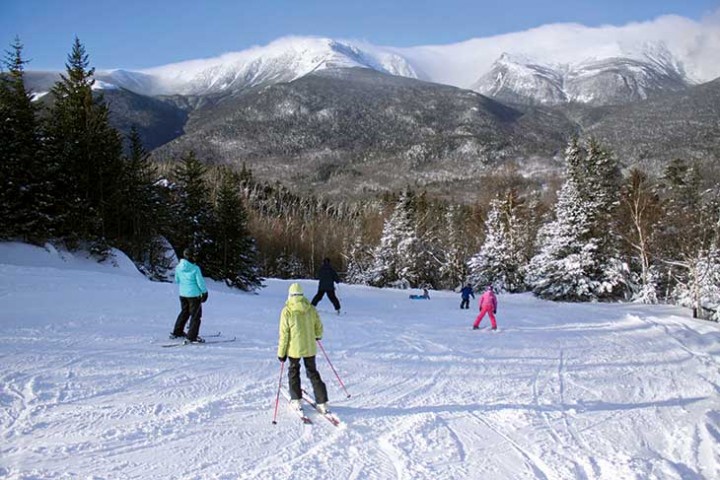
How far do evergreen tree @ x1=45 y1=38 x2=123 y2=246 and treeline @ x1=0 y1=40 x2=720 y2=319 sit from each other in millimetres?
54

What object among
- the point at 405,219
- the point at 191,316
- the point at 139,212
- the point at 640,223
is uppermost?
the point at 405,219

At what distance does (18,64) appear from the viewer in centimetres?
2191

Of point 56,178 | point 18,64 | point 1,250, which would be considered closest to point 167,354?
point 1,250

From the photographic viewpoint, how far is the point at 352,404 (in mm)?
6559

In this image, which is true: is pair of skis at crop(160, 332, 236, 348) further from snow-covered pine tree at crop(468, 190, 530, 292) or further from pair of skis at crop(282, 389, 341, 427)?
snow-covered pine tree at crop(468, 190, 530, 292)

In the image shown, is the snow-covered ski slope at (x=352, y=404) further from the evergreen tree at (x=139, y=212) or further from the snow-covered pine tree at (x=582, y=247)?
the snow-covered pine tree at (x=582, y=247)

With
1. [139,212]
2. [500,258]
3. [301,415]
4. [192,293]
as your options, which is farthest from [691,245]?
[139,212]

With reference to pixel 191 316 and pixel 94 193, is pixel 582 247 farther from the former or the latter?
pixel 94 193

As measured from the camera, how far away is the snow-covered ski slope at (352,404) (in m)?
4.86

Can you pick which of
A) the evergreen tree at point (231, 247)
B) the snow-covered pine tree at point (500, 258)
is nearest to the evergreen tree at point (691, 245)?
the snow-covered pine tree at point (500, 258)

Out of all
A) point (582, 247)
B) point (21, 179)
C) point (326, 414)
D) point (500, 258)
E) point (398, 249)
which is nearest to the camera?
point (326, 414)

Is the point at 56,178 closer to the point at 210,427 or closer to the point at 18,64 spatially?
the point at 18,64

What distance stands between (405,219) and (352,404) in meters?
37.2

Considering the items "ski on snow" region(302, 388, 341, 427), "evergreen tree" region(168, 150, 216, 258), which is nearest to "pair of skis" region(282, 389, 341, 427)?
"ski on snow" region(302, 388, 341, 427)
